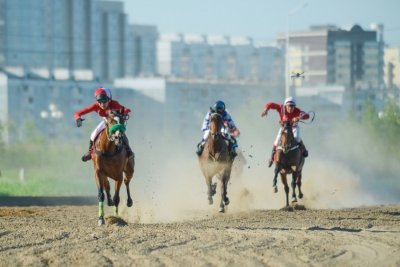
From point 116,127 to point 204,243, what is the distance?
4.97m

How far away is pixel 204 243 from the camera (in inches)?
750

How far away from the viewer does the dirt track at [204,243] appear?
1719 centimetres

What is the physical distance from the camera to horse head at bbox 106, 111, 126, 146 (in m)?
23.4

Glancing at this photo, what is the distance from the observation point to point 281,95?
143500 mm

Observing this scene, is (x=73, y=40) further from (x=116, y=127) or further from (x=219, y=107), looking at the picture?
(x=116, y=127)

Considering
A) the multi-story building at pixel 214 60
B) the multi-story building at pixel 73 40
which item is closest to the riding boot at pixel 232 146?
the multi-story building at pixel 73 40

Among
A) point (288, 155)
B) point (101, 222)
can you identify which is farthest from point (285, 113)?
point (101, 222)

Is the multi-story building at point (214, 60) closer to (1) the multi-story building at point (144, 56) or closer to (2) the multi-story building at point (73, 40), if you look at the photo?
(1) the multi-story building at point (144, 56)

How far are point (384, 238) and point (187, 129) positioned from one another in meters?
130

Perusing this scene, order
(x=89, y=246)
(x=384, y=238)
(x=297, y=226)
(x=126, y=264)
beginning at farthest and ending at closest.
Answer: (x=297, y=226)
(x=384, y=238)
(x=89, y=246)
(x=126, y=264)

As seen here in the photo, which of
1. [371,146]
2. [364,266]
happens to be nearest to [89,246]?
[364,266]

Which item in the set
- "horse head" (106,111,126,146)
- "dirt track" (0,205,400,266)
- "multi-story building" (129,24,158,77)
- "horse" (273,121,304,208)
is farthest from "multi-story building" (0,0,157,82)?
"dirt track" (0,205,400,266)

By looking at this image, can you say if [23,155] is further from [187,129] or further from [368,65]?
[368,65]

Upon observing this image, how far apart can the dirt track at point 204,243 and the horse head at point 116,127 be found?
167 cm
